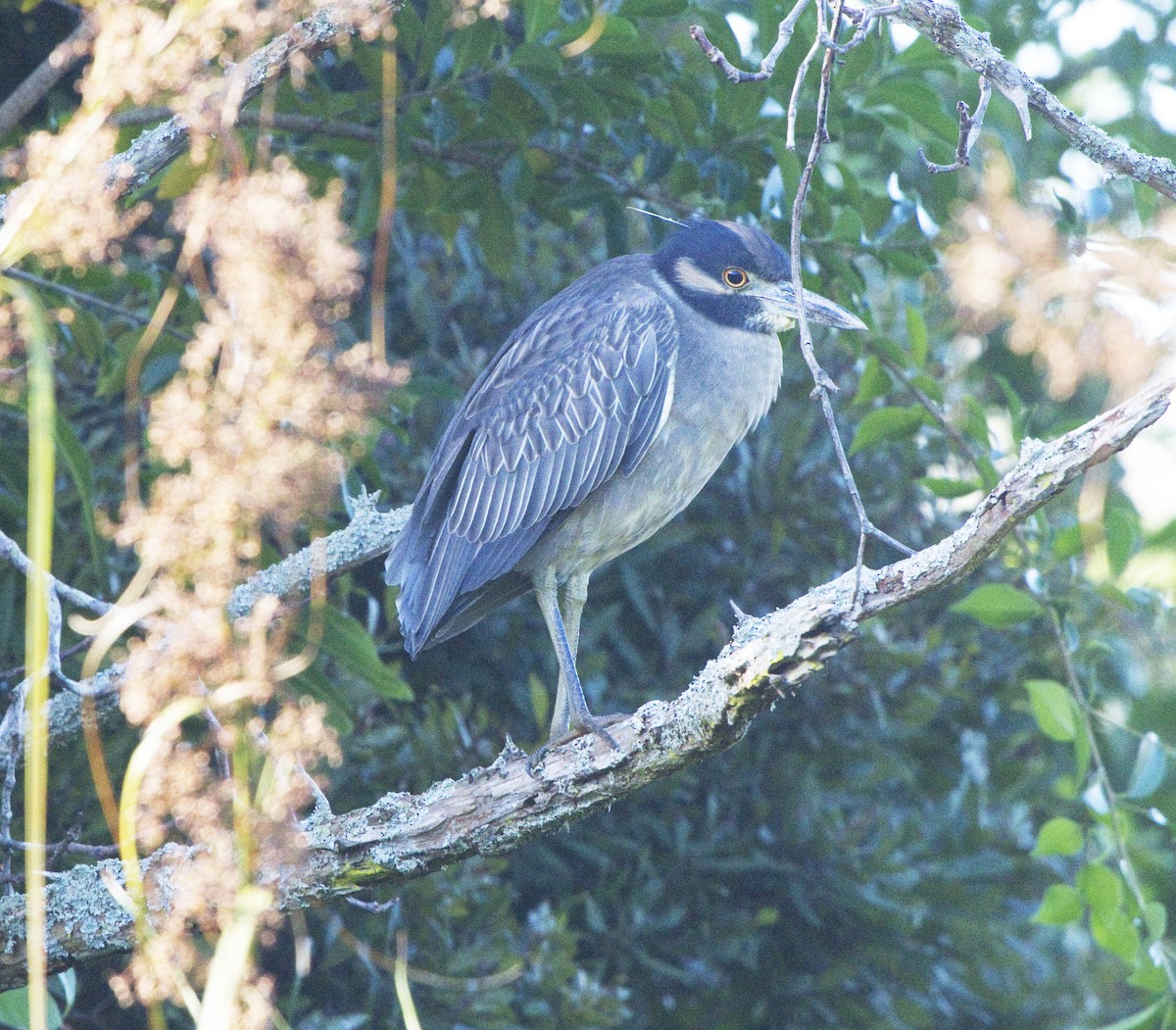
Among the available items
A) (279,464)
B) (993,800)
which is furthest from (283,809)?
(993,800)

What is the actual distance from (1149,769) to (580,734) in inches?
52.2

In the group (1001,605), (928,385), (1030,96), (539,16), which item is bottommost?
(1001,605)

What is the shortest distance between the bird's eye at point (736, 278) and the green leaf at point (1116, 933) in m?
1.80

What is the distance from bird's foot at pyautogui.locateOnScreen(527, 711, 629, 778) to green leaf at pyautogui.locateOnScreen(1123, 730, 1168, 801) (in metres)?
1.19

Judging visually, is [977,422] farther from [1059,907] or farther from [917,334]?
[1059,907]

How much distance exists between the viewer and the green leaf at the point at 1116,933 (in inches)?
118

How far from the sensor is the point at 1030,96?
7.13 ft

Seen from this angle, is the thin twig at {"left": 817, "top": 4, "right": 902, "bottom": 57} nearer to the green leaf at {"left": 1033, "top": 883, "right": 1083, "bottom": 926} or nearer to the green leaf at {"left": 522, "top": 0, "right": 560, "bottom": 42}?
the green leaf at {"left": 522, "top": 0, "right": 560, "bottom": 42}

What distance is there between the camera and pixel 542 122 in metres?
3.74

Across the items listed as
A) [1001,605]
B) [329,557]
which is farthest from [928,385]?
[329,557]

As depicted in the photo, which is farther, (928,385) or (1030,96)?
(928,385)

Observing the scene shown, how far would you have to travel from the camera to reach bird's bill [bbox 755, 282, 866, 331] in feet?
10.8

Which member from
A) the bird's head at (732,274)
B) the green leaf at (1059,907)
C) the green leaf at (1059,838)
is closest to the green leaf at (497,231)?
the bird's head at (732,274)

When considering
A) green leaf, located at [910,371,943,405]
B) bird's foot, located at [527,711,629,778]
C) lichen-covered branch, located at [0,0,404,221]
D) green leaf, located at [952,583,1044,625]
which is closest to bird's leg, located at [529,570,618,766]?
bird's foot, located at [527,711,629,778]
